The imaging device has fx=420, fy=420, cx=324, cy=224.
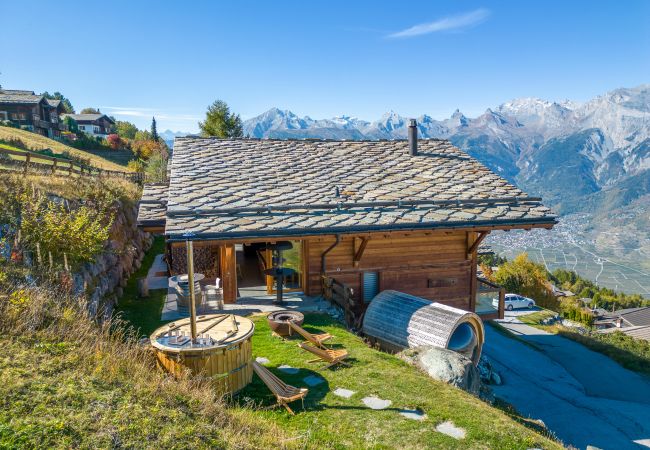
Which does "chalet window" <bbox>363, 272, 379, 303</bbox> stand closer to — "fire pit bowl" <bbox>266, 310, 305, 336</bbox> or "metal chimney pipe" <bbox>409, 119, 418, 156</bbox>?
"fire pit bowl" <bbox>266, 310, 305, 336</bbox>

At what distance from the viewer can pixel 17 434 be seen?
13.4 feet

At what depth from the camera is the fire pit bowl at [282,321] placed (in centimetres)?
952

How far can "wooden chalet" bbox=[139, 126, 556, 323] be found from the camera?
10773 millimetres

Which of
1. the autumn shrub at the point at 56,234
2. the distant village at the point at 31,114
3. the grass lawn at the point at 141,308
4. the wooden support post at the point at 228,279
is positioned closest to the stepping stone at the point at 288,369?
the grass lawn at the point at 141,308

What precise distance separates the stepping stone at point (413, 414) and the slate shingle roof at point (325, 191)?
16.5 feet

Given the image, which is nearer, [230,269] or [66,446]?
[66,446]

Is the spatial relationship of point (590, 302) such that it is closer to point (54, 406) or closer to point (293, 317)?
point (293, 317)

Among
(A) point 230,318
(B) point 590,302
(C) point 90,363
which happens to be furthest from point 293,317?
(B) point 590,302

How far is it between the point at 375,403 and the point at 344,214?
5.55 meters

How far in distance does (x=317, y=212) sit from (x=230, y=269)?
2.93 metres

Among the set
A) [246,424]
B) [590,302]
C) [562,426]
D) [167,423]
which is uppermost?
[167,423]

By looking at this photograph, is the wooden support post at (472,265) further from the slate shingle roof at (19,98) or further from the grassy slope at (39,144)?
the slate shingle roof at (19,98)

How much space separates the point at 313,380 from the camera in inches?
301

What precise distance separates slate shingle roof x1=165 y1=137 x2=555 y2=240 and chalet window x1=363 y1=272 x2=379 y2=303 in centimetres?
215
